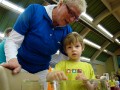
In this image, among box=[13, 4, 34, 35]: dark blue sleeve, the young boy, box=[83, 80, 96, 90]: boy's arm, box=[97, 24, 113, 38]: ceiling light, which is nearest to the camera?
box=[83, 80, 96, 90]: boy's arm

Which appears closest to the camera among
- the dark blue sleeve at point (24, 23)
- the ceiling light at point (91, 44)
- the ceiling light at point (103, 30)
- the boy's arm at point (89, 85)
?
the boy's arm at point (89, 85)

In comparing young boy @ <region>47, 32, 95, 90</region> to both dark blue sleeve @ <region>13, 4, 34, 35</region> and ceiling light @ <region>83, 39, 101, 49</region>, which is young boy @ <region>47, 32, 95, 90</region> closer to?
dark blue sleeve @ <region>13, 4, 34, 35</region>

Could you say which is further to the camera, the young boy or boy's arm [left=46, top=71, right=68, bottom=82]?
the young boy

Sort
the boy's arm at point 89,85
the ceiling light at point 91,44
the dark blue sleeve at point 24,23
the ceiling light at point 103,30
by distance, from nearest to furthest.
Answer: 1. the boy's arm at point 89,85
2. the dark blue sleeve at point 24,23
3. the ceiling light at point 103,30
4. the ceiling light at point 91,44

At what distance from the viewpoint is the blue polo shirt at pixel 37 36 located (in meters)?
1.97

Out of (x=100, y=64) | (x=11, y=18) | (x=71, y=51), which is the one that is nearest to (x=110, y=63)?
(x=100, y=64)

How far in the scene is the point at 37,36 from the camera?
2.00 meters

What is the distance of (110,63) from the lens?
19.5 m

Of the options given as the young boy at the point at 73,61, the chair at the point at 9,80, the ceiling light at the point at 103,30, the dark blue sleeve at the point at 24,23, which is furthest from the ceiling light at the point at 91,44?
the chair at the point at 9,80

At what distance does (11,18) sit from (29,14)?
5316 mm

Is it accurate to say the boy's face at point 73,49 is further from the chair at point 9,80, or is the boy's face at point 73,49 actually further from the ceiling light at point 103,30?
the ceiling light at point 103,30

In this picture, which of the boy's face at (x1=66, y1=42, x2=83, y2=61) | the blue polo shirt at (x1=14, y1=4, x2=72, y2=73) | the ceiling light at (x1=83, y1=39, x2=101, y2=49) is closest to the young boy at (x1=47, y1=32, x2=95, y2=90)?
the boy's face at (x1=66, y1=42, x2=83, y2=61)

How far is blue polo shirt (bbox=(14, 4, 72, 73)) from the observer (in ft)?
6.46

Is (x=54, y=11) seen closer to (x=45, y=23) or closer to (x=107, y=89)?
(x=45, y=23)
